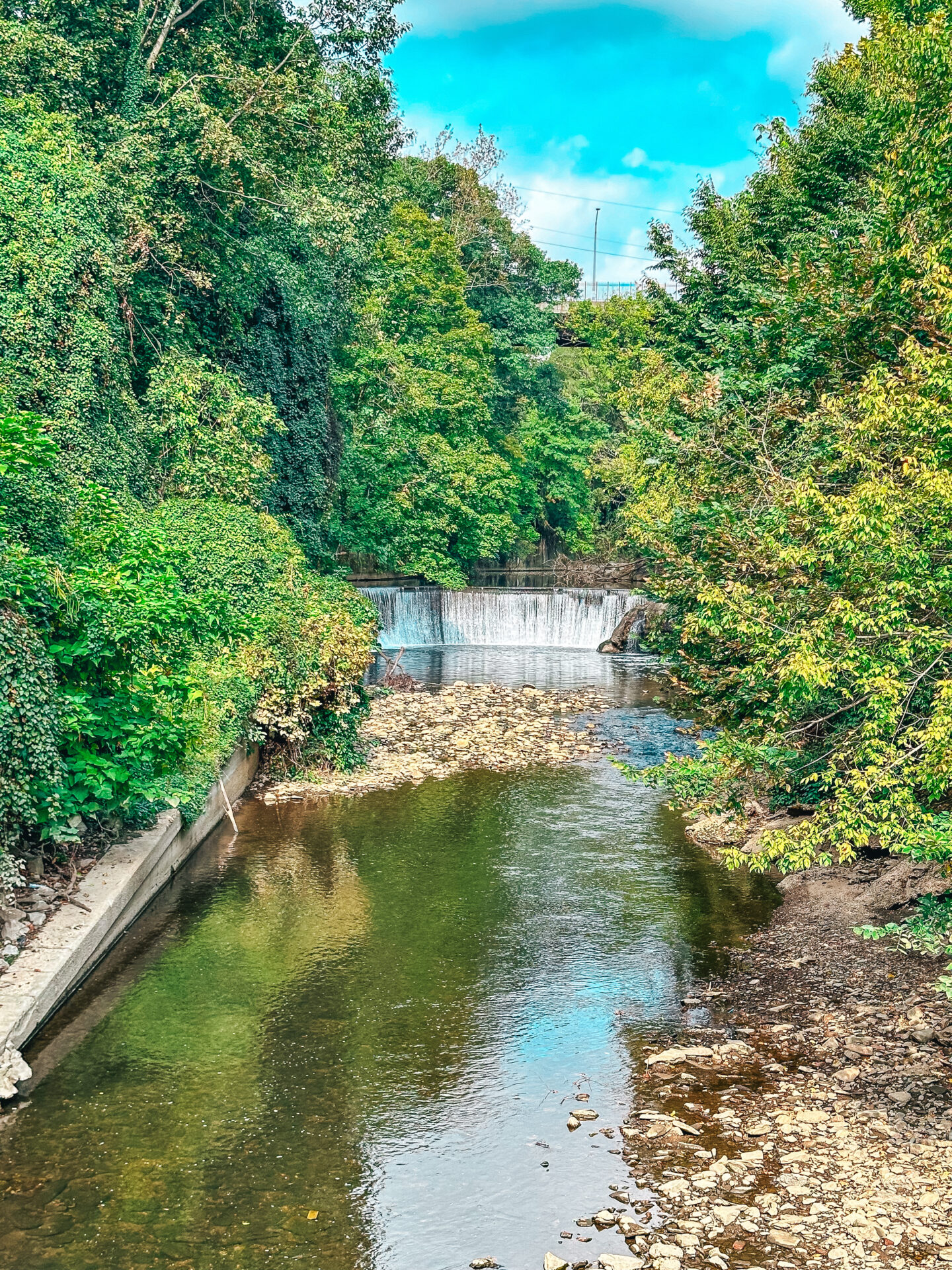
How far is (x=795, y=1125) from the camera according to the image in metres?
7.26

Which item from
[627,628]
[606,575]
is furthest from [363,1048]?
[606,575]

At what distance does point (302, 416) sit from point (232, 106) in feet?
24.0

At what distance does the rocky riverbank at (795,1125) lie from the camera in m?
6.08

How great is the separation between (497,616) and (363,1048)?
26.7m

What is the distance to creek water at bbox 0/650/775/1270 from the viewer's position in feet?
21.3

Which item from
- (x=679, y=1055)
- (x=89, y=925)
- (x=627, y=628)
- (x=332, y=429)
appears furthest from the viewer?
(x=627, y=628)

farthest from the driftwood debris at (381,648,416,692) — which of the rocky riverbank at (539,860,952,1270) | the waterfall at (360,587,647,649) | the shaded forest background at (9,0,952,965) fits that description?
the rocky riverbank at (539,860,952,1270)

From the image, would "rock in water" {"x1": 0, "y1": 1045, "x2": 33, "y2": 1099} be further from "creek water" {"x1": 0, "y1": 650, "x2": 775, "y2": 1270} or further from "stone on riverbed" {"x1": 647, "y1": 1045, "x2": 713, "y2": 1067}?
"stone on riverbed" {"x1": 647, "y1": 1045, "x2": 713, "y2": 1067}

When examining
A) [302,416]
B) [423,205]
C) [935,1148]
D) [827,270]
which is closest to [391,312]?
[423,205]

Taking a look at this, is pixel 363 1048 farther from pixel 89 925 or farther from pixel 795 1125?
pixel 795 1125

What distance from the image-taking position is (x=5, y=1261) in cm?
607

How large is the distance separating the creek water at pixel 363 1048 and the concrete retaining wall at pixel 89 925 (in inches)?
9.6

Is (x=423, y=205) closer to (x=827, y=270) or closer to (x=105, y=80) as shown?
(x=105, y=80)

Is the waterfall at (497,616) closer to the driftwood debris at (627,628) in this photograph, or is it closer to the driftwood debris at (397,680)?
the driftwood debris at (627,628)
